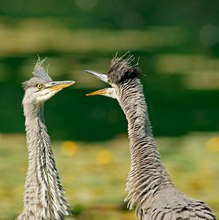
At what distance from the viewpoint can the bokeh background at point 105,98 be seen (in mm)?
10449

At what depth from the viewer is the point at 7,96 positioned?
17.4 meters

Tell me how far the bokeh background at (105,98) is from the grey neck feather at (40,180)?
2069mm

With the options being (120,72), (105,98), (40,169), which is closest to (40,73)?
(120,72)

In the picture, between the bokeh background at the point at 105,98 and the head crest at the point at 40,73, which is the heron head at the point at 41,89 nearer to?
the head crest at the point at 40,73

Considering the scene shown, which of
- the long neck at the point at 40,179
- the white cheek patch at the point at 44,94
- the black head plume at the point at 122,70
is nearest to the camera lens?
the long neck at the point at 40,179

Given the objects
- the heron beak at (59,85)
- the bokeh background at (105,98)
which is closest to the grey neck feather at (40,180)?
the heron beak at (59,85)

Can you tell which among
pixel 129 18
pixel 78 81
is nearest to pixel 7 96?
pixel 78 81

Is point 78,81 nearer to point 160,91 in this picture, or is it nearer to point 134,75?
point 160,91

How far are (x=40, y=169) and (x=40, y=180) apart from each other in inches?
3.3

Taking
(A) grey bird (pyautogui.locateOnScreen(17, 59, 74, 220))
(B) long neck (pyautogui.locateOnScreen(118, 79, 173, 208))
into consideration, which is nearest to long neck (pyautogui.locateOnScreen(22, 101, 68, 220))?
(A) grey bird (pyautogui.locateOnScreen(17, 59, 74, 220))

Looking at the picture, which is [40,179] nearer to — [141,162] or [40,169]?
[40,169]

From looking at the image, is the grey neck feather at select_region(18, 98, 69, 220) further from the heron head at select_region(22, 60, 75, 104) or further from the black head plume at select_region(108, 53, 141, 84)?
the black head plume at select_region(108, 53, 141, 84)

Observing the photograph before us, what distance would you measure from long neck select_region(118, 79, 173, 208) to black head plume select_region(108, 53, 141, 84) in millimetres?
49

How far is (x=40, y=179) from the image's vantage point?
6.96 m
